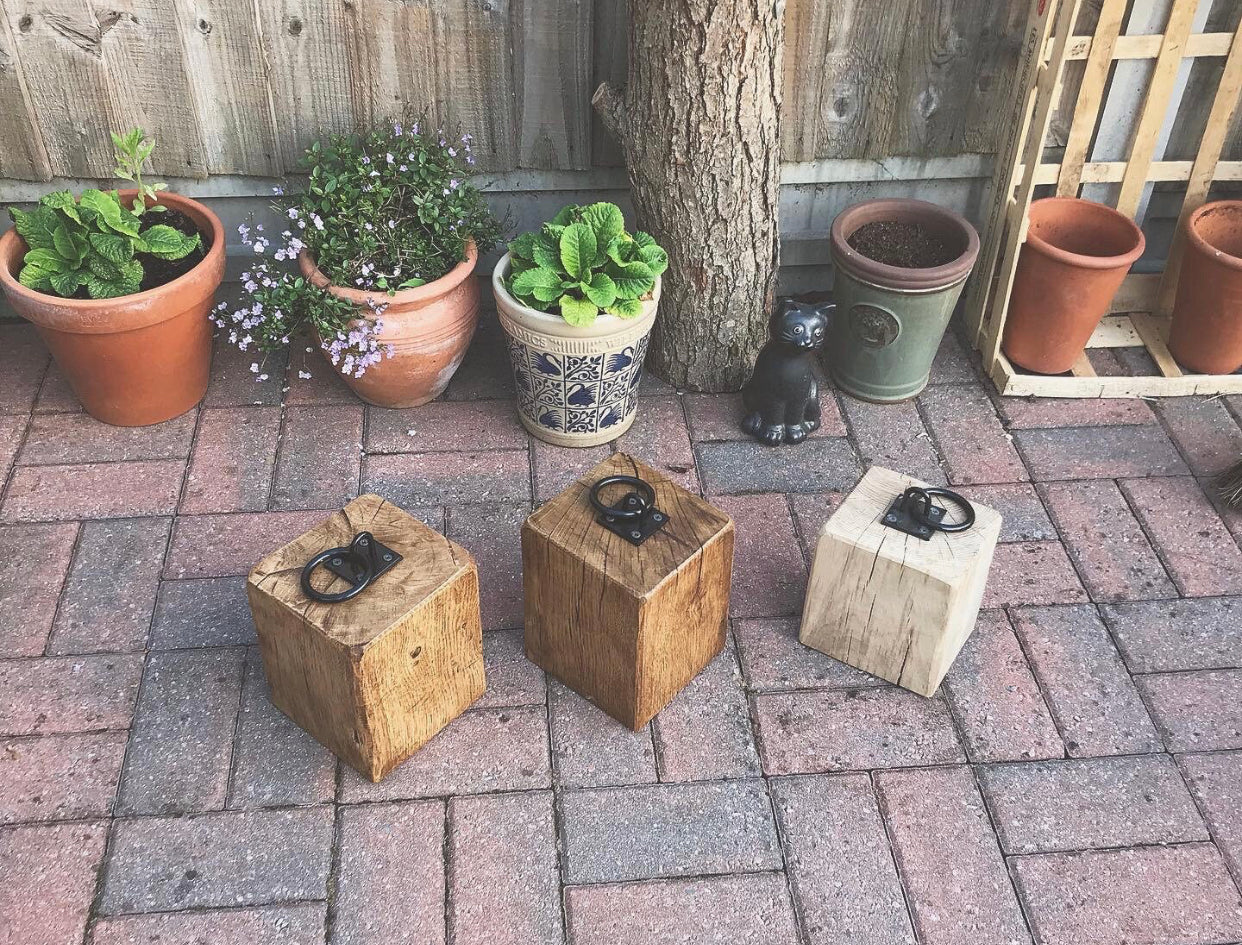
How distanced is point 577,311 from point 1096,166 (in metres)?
1.71

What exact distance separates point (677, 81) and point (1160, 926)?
7.15ft

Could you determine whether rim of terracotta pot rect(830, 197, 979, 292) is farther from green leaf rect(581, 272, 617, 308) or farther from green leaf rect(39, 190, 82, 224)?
green leaf rect(39, 190, 82, 224)

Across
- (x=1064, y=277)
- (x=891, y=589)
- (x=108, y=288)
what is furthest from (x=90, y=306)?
(x=1064, y=277)

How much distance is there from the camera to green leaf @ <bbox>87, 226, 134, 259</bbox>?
289cm

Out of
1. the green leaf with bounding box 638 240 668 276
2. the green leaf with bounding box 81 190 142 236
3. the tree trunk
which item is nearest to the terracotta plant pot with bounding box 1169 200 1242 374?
the tree trunk

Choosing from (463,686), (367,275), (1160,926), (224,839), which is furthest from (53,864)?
(1160,926)

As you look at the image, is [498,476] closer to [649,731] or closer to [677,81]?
[649,731]

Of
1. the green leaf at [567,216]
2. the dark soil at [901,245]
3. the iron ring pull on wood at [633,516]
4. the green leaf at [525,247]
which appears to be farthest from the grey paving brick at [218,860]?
the dark soil at [901,245]

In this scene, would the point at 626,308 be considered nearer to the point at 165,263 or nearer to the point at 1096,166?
the point at 165,263

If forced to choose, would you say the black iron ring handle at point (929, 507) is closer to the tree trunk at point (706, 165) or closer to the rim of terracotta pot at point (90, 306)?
the tree trunk at point (706, 165)

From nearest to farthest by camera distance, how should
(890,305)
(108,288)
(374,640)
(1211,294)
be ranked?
1. (374,640)
2. (108,288)
3. (890,305)
4. (1211,294)

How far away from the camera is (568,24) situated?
10.2 feet

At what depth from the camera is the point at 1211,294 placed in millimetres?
3268

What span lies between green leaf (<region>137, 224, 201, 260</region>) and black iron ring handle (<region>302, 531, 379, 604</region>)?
1.23 metres
